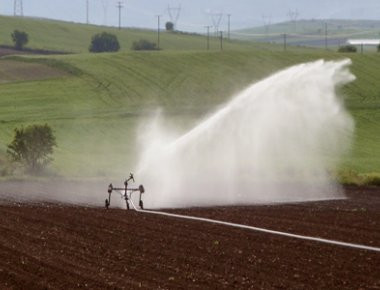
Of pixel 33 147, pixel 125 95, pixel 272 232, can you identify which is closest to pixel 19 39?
pixel 125 95

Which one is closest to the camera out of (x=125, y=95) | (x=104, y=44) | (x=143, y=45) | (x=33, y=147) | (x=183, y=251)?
(x=183, y=251)

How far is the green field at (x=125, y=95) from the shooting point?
2670 inches

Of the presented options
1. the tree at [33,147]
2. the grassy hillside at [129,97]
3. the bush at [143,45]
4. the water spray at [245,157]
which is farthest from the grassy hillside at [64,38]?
the water spray at [245,157]

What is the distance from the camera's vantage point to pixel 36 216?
32.1 meters

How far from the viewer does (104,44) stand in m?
168

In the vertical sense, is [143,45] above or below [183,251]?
above

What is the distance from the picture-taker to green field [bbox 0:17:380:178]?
67.8 m

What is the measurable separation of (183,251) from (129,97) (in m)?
72.5

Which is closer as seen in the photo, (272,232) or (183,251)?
(183,251)

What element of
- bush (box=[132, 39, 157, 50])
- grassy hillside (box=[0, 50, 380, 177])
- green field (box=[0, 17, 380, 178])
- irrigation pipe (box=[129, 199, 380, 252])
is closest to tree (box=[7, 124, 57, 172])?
grassy hillside (box=[0, 50, 380, 177])

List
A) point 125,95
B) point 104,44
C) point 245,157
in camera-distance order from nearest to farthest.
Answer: point 245,157 < point 125,95 < point 104,44

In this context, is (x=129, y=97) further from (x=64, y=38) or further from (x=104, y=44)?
(x=64, y=38)

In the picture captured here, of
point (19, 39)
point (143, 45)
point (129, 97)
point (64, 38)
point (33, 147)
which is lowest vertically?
point (33, 147)

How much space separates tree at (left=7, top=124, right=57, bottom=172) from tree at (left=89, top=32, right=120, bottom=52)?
11076 centimetres
